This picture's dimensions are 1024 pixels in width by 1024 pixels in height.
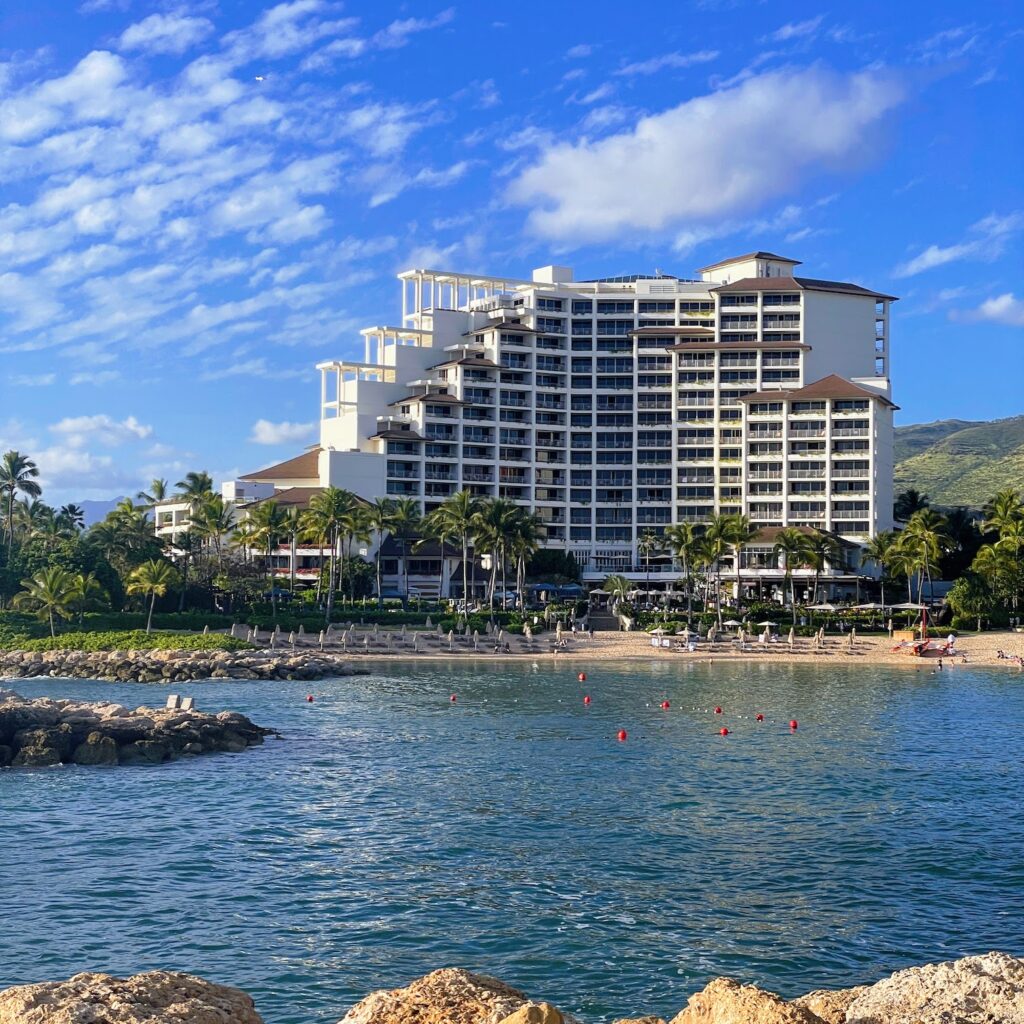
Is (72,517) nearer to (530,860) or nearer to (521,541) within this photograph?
(521,541)

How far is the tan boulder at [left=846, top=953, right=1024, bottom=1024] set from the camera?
11750mm

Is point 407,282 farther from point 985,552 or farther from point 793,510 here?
point 985,552

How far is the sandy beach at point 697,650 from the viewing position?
84562mm

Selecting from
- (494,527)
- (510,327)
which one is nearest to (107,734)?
(494,527)

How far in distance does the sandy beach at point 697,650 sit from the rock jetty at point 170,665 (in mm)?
8642

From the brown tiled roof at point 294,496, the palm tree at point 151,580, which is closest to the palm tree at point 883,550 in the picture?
the brown tiled roof at point 294,496

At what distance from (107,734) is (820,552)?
7508cm

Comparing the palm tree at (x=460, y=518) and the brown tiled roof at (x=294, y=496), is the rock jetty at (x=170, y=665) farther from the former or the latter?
the brown tiled roof at (x=294, y=496)

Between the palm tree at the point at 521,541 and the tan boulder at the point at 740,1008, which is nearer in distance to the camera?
the tan boulder at the point at 740,1008

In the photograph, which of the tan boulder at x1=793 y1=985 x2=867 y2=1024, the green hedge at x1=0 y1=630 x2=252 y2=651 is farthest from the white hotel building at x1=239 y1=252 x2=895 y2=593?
the tan boulder at x1=793 y1=985 x2=867 y2=1024

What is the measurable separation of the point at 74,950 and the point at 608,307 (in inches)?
5005

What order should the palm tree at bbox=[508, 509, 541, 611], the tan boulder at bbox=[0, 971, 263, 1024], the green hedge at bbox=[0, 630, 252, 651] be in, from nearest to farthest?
the tan boulder at bbox=[0, 971, 263, 1024], the green hedge at bbox=[0, 630, 252, 651], the palm tree at bbox=[508, 509, 541, 611]

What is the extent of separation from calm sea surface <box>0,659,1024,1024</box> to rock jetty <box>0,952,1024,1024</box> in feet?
18.9

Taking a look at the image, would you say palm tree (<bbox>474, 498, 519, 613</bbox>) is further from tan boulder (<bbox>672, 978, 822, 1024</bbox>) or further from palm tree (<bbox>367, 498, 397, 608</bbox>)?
tan boulder (<bbox>672, 978, 822, 1024</bbox>)
